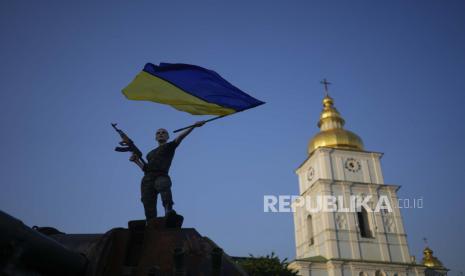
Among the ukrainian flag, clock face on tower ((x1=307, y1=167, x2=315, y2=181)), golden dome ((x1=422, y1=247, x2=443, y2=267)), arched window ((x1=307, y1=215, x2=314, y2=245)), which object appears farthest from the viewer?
golden dome ((x1=422, y1=247, x2=443, y2=267))

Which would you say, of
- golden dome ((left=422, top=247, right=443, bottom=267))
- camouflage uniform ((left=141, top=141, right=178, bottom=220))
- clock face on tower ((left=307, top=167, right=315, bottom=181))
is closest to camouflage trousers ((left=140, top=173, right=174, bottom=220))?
camouflage uniform ((left=141, top=141, right=178, bottom=220))

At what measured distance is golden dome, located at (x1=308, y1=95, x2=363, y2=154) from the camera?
42719 millimetres

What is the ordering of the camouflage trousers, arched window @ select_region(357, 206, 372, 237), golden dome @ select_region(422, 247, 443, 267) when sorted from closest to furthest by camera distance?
the camouflage trousers < arched window @ select_region(357, 206, 372, 237) < golden dome @ select_region(422, 247, 443, 267)

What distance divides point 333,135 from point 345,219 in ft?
31.1

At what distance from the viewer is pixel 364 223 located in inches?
1531

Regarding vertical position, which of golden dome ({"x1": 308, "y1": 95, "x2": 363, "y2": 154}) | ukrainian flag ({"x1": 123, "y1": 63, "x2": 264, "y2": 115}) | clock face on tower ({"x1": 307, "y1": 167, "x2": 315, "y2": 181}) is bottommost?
ukrainian flag ({"x1": 123, "y1": 63, "x2": 264, "y2": 115})

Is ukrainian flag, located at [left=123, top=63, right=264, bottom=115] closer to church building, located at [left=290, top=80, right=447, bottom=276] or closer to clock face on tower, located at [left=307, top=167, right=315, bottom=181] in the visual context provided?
church building, located at [left=290, top=80, right=447, bottom=276]

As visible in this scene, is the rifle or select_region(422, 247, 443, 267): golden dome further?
select_region(422, 247, 443, 267): golden dome

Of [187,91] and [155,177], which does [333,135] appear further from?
[155,177]

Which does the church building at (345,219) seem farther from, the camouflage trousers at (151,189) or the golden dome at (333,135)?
the camouflage trousers at (151,189)

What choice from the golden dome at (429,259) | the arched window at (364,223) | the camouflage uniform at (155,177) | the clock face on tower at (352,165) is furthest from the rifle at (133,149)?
the golden dome at (429,259)

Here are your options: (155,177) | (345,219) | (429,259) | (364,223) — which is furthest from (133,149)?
(429,259)

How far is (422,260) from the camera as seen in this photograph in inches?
2046

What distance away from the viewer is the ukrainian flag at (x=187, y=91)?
22.4ft
